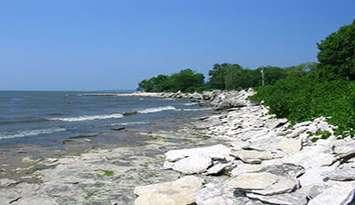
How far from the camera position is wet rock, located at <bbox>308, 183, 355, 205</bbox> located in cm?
705

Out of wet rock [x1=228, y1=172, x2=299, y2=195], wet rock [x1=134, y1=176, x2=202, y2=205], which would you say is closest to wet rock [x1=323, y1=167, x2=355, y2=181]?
wet rock [x1=228, y1=172, x2=299, y2=195]

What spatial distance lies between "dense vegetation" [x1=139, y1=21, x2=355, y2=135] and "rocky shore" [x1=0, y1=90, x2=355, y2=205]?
1145 mm

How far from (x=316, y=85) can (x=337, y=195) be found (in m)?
25.0

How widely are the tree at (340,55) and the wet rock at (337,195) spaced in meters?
35.2

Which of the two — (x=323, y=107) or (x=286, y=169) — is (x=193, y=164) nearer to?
(x=286, y=169)

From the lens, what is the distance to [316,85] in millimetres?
31234

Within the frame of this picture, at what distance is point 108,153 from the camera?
1688cm

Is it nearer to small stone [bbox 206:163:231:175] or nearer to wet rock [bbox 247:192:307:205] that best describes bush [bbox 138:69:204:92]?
small stone [bbox 206:163:231:175]

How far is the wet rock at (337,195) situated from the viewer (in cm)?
705

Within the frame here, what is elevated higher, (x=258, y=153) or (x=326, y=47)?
(x=326, y=47)

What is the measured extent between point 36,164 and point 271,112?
14.8 meters

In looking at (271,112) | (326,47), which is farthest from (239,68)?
(271,112)

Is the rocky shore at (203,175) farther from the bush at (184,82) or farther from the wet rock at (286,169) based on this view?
the bush at (184,82)

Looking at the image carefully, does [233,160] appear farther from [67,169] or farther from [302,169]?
[67,169]
